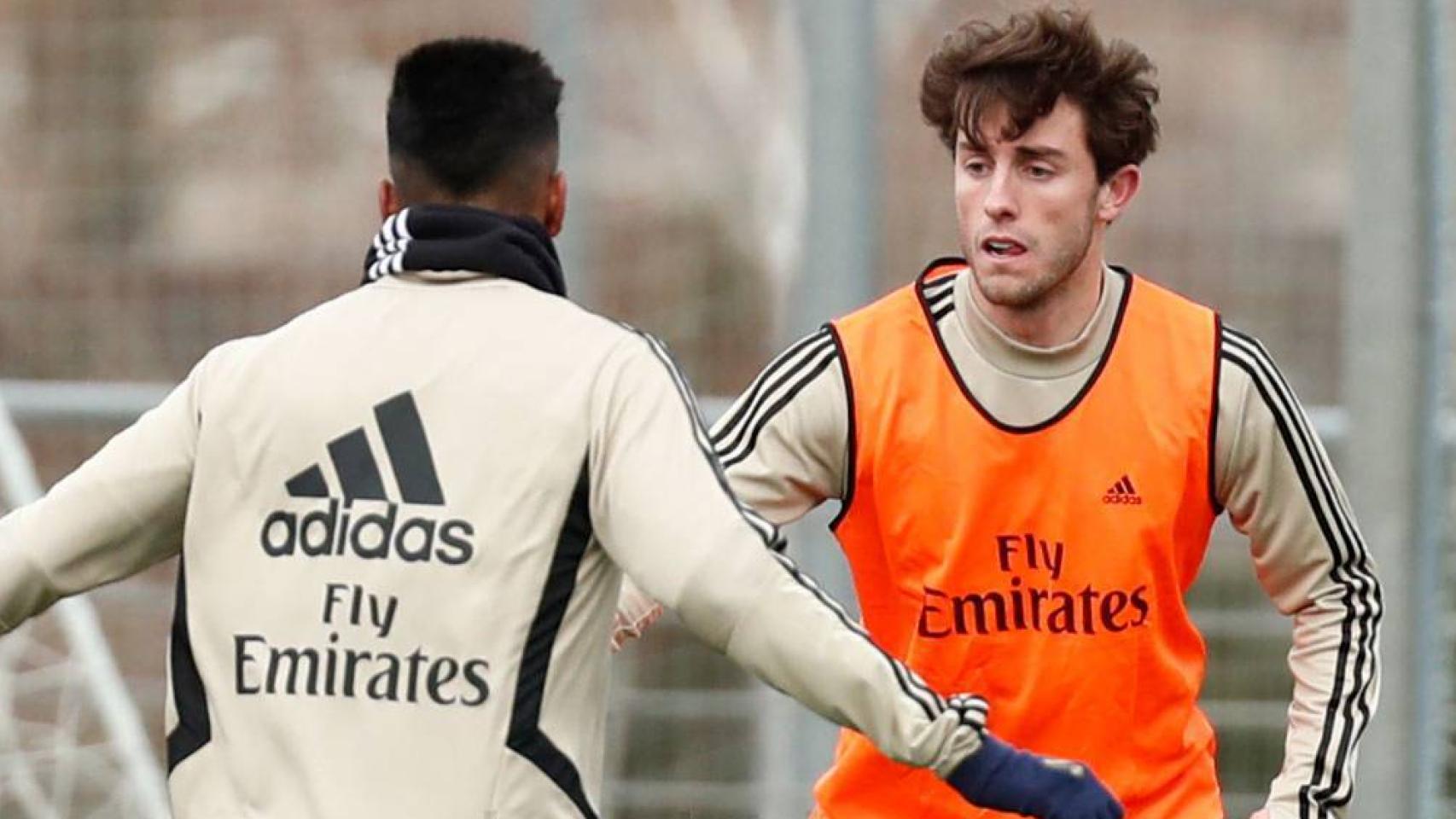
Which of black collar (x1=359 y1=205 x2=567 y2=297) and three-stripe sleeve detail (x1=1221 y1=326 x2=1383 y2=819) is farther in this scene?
three-stripe sleeve detail (x1=1221 y1=326 x2=1383 y2=819)

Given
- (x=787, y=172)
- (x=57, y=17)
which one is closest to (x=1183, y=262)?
(x=787, y=172)

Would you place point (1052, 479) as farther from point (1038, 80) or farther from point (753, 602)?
point (753, 602)

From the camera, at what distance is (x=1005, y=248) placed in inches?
192

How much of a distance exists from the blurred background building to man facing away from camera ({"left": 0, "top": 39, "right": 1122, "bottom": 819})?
1.90 m

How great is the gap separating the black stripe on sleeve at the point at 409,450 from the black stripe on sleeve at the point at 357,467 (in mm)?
23

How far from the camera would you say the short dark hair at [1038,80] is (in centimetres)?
491

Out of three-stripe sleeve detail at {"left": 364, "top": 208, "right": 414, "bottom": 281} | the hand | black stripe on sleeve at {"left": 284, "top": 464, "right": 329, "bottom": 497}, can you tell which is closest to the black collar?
three-stripe sleeve detail at {"left": 364, "top": 208, "right": 414, "bottom": 281}

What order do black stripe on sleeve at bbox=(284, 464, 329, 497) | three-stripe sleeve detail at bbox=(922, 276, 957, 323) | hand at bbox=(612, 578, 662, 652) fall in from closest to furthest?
black stripe on sleeve at bbox=(284, 464, 329, 497) → hand at bbox=(612, 578, 662, 652) → three-stripe sleeve detail at bbox=(922, 276, 957, 323)

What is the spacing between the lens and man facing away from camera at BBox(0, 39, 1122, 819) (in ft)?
12.8

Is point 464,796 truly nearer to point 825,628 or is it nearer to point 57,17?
point 825,628

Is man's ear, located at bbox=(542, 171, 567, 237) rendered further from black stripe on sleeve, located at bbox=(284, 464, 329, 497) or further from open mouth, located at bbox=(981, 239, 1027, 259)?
open mouth, located at bbox=(981, 239, 1027, 259)

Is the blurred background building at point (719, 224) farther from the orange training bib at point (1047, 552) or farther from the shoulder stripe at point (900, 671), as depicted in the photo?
the shoulder stripe at point (900, 671)

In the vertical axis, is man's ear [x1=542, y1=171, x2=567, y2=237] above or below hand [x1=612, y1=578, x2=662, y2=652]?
above

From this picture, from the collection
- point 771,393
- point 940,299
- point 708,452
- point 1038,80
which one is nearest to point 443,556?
point 708,452
